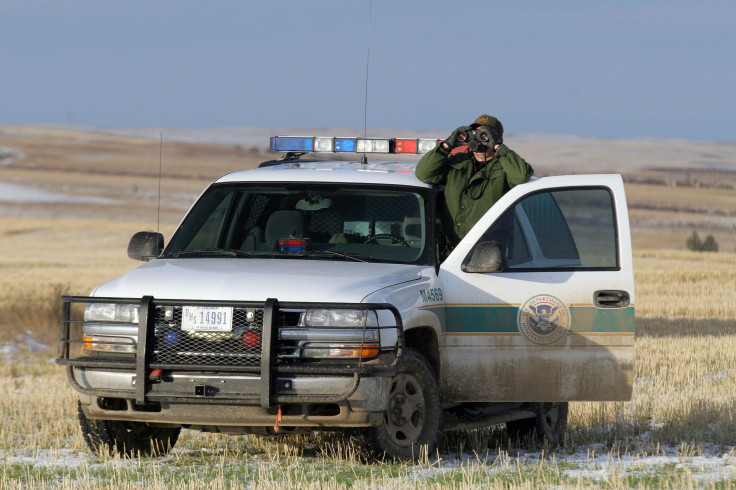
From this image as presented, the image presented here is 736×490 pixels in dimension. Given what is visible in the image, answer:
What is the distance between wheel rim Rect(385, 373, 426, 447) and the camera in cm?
750

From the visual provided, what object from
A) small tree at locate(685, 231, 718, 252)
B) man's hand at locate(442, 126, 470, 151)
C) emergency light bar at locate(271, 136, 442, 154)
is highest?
man's hand at locate(442, 126, 470, 151)

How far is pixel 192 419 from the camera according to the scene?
7.19m

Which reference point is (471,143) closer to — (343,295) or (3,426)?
(343,295)

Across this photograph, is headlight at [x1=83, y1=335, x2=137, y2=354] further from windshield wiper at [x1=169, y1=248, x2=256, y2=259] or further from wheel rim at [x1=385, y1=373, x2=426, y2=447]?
wheel rim at [x1=385, y1=373, x2=426, y2=447]

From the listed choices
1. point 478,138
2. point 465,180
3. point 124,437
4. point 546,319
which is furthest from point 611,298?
point 124,437

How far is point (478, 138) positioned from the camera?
339 inches

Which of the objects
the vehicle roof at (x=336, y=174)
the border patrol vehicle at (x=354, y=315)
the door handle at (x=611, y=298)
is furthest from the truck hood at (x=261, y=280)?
the door handle at (x=611, y=298)

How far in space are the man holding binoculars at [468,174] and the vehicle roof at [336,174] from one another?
19 cm

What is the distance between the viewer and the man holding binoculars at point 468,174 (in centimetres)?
846

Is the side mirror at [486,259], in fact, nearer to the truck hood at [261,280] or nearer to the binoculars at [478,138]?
the truck hood at [261,280]

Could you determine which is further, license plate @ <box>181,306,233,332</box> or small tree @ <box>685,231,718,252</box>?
small tree @ <box>685,231,718,252</box>

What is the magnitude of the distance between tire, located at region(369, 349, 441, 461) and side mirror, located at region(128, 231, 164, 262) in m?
1.98

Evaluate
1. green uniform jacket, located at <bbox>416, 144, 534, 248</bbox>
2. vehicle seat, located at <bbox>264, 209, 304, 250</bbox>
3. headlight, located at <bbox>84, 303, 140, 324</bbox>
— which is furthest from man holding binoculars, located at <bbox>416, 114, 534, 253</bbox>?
headlight, located at <bbox>84, 303, 140, 324</bbox>

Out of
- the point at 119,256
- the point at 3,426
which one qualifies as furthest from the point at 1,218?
the point at 3,426
